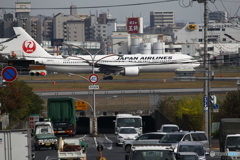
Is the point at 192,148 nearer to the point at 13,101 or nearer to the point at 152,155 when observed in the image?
the point at 152,155

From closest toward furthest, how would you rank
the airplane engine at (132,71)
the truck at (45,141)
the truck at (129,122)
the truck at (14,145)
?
the truck at (14,145), the truck at (45,141), the truck at (129,122), the airplane engine at (132,71)

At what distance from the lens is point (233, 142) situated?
2338 cm

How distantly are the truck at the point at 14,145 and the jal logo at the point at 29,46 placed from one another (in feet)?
234

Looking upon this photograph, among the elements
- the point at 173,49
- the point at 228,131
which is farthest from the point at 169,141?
the point at 173,49

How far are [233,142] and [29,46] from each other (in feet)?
232

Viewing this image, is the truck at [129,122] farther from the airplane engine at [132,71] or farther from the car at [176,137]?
the airplane engine at [132,71]

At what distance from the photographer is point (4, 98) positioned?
38500mm

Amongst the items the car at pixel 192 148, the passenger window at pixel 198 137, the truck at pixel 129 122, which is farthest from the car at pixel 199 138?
the truck at pixel 129 122

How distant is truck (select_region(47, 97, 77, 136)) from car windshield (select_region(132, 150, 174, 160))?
26991mm

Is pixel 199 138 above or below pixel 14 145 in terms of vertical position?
below

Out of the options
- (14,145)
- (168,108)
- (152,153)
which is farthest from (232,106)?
(152,153)

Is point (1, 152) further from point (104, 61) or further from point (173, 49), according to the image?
point (173, 49)

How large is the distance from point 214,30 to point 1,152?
15698 centimetres

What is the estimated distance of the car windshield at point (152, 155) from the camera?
1530 centimetres
